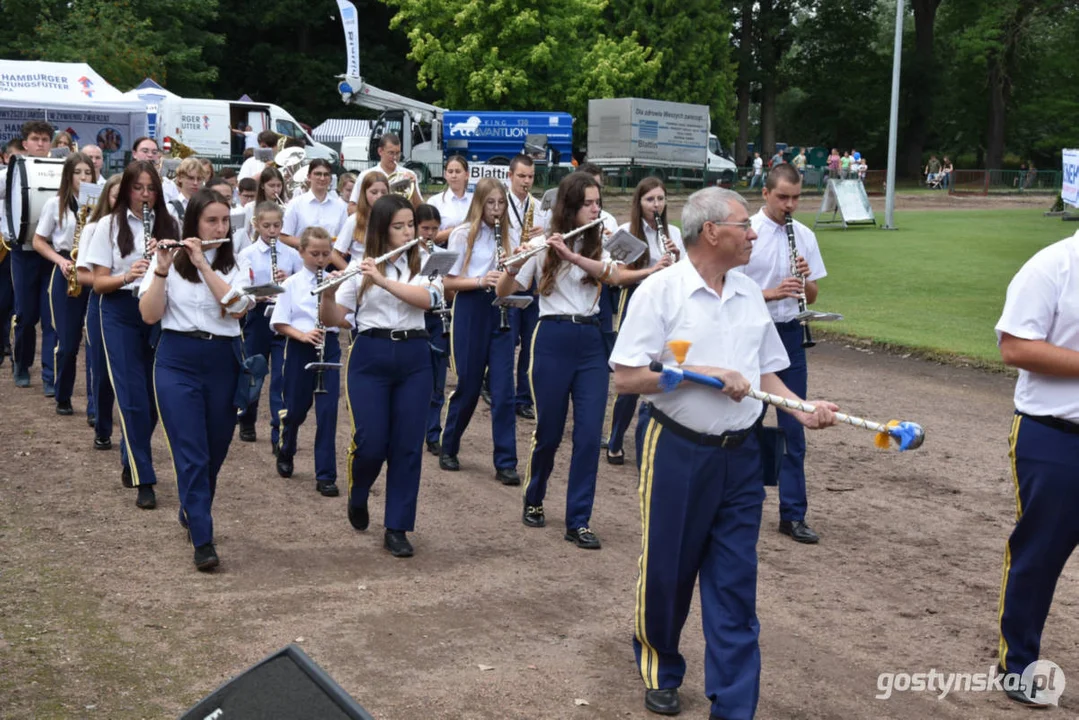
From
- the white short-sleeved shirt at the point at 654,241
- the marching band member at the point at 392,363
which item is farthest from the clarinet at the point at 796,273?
the marching band member at the point at 392,363

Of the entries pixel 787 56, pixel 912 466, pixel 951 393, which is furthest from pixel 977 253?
pixel 787 56

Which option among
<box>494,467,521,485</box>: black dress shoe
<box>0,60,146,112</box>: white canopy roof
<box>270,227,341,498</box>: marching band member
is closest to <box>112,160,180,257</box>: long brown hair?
<box>270,227,341,498</box>: marching band member

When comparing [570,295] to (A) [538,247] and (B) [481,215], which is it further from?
(B) [481,215]

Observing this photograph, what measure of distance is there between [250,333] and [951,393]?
6927mm

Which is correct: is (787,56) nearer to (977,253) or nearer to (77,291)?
(977,253)

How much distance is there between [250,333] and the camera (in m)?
10.8

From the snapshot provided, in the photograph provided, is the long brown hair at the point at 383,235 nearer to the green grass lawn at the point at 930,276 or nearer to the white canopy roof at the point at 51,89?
the green grass lawn at the point at 930,276

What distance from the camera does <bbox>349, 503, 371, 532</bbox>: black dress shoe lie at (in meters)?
8.06

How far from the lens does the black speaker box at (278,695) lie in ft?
9.13

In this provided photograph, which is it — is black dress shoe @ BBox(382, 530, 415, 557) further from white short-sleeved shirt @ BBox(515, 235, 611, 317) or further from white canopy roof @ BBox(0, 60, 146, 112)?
white canopy roof @ BBox(0, 60, 146, 112)

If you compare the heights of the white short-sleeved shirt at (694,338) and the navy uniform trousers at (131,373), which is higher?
the white short-sleeved shirt at (694,338)

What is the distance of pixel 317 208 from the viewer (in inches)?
482

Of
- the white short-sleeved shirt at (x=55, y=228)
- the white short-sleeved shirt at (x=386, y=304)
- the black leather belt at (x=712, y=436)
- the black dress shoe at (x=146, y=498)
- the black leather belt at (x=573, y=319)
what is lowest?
the black dress shoe at (x=146, y=498)

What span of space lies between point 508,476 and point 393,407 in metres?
2.14
